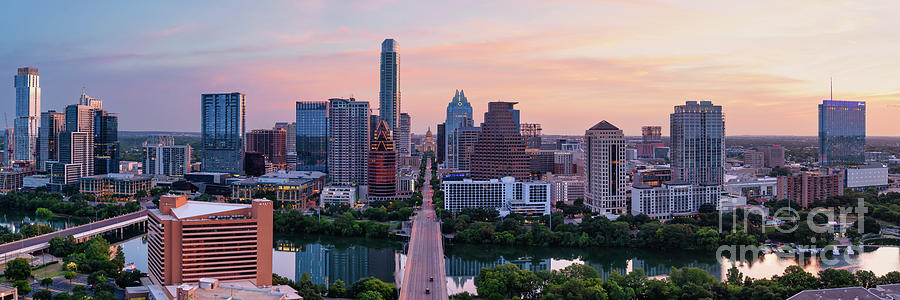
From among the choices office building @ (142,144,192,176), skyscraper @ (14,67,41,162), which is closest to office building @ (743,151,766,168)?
office building @ (142,144,192,176)

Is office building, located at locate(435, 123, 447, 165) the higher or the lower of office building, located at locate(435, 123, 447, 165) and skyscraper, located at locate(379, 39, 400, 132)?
the lower

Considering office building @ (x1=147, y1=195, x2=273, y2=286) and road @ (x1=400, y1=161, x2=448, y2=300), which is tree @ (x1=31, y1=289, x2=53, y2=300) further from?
road @ (x1=400, y1=161, x2=448, y2=300)

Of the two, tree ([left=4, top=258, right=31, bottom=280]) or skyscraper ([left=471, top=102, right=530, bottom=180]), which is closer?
tree ([left=4, top=258, right=31, bottom=280])

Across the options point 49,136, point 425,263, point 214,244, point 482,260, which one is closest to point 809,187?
point 482,260

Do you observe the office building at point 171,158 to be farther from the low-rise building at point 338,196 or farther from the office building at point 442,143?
Result: the office building at point 442,143

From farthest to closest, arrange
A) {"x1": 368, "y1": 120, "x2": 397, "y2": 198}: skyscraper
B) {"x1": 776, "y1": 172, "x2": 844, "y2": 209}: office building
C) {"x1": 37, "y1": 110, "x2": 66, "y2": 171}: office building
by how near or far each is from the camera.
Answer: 1. {"x1": 37, "y1": 110, "x2": 66, "y2": 171}: office building
2. {"x1": 368, "y1": 120, "x2": 397, "y2": 198}: skyscraper
3. {"x1": 776, "y1": 172, "x2": 844, "y2": 209}: office building

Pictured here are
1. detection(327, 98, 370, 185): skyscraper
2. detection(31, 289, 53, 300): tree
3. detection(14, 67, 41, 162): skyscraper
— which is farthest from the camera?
detection(14, 67, 41, 162): skyscraper
